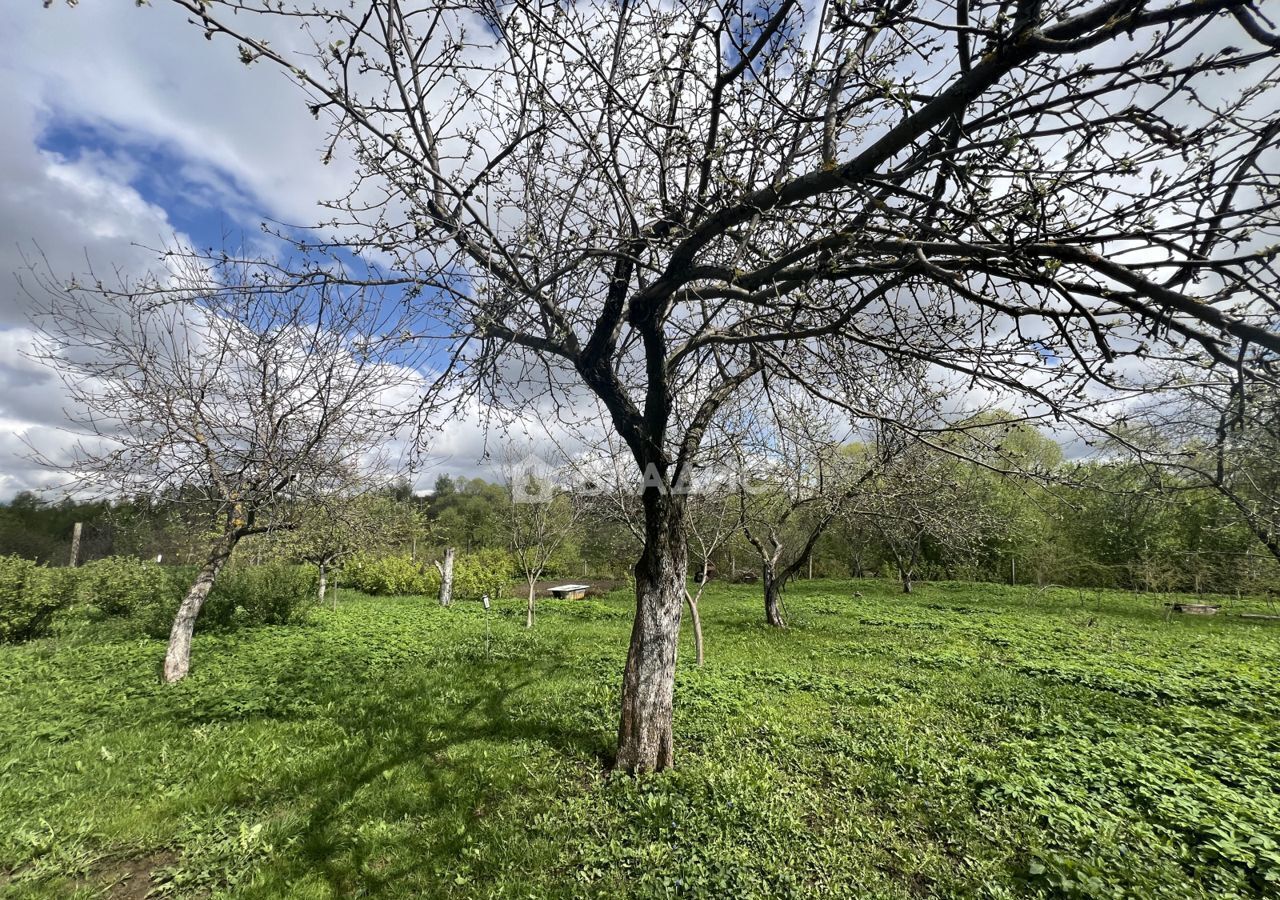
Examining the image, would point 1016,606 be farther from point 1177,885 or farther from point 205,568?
point 205,568

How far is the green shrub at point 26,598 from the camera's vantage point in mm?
10500

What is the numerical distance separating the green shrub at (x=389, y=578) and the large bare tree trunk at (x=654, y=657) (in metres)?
21.1

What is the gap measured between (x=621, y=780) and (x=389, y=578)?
2133cm

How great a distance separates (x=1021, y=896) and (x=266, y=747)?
6366 mm

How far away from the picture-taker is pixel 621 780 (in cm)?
430

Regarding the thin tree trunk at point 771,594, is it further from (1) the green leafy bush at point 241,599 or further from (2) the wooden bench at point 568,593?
(1) the green leafy bush at point 241,599

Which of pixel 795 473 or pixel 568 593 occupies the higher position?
pixel 795 473

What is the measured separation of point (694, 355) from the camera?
19.6 ft

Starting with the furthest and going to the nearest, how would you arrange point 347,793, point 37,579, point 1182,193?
point 37,579 → point 347,793 → point 1182,193

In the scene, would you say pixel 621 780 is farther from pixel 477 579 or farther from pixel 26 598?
pixel 477 579

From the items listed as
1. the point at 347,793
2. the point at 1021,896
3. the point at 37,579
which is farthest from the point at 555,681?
the point at 37,579

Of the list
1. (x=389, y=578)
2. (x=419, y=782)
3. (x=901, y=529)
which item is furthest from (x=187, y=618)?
(x=389, y=578)

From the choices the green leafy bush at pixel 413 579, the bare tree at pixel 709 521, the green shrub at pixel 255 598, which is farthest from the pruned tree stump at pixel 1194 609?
the green shrub at pixel 255 598

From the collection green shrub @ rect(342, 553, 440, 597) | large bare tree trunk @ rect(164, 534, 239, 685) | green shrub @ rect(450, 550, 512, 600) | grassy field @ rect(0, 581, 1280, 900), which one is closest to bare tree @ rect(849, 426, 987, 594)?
grassy field @ rect(0, 581, 1280, 900)
